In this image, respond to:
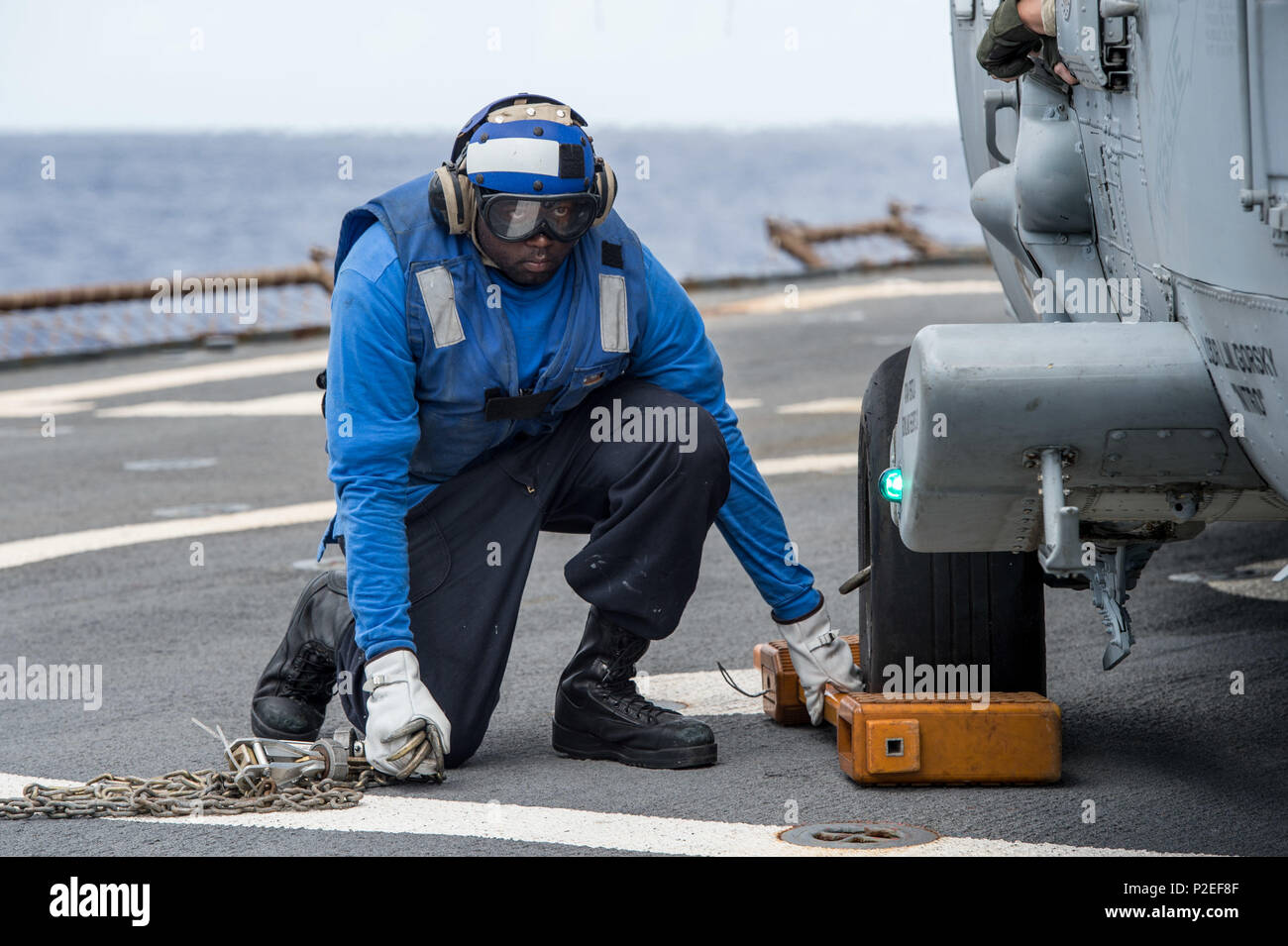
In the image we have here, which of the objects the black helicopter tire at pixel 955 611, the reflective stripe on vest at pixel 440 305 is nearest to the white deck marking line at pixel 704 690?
the black helicopter tire at pixel 955 611

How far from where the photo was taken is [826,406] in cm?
1073

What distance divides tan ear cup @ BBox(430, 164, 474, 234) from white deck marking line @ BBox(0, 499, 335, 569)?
3615 millimetres

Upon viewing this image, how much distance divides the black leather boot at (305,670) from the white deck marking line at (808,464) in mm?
4273

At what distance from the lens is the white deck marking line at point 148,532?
279 inches

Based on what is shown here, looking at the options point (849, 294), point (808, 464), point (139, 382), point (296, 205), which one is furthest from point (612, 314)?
point (296, 205)

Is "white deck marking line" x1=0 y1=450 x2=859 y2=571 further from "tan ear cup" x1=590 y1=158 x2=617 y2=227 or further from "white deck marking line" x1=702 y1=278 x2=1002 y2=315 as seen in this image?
"white deck marking line" x1=702 y1=278 x2=1002 y2=315

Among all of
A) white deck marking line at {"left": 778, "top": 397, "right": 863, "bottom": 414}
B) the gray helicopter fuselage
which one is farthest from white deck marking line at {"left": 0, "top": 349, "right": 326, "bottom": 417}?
the gray helicopter fuselage

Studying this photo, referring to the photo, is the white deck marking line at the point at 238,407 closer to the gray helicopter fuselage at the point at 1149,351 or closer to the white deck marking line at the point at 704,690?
the white deck marking line at the point at 704,690

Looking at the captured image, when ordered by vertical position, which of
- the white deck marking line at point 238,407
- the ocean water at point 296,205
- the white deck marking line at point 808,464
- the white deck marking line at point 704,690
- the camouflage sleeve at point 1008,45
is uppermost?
the ocean water at point 296,205

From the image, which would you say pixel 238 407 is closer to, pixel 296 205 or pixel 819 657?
pixel 819 657

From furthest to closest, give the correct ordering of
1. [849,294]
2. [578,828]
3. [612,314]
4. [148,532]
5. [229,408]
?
1. [849,294]
2. [229,408]
3. [148,532]
4. [612,314]
5. [578,828]

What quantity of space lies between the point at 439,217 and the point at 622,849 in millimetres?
1525

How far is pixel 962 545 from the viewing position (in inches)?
130

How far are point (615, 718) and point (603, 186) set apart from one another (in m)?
1.27
